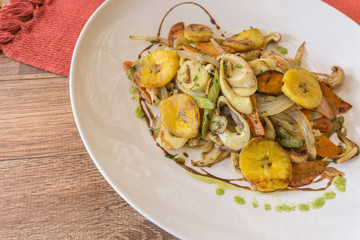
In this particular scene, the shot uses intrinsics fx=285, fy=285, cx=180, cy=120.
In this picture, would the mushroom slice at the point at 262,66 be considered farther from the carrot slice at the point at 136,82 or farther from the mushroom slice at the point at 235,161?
the carrot slice at the point at 136,82

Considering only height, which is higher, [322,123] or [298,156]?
[322,123]

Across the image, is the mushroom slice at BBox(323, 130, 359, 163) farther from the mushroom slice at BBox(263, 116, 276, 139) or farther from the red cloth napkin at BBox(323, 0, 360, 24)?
the red cloth napkin at BBox(323, 0, 360, 24)

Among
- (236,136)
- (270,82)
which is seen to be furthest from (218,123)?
(270,82)

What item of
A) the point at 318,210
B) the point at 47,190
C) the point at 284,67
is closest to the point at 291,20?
the point at 284,67

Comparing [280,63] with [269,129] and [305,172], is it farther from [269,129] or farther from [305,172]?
[305,172]

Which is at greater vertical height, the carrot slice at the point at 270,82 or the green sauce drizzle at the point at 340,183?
the carrot slice at the point at 270,82

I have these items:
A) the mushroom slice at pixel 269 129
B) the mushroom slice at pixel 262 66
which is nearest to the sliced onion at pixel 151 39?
the mushroom slice at pixel 262 66
